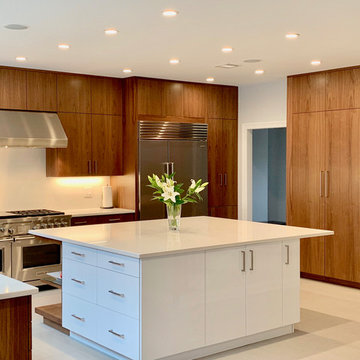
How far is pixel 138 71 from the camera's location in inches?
277

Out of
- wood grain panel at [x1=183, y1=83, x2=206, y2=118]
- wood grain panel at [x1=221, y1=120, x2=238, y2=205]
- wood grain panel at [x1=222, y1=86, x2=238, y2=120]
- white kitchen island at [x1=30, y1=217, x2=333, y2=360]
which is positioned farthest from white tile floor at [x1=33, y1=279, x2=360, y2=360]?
wood grain panel at [x1=222, y1=86, x2=238, y2=120]

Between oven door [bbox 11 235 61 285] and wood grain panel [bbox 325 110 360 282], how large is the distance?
10.7 ft

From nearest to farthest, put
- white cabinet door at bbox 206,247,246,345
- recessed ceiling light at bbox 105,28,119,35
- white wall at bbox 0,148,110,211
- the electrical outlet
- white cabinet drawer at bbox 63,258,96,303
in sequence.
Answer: white cabinet door at bbox 206,247,246,345
white cabinet drawer at bbox 63,258,96,303
recessed ceiling light at bbox 105,28,119,35
white wall at bbox 0,148,110,211
the electrical outlet

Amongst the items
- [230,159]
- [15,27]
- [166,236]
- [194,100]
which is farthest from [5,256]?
[230,159]

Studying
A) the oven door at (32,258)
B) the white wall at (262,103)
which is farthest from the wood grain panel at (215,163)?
the oven door at (32,258)

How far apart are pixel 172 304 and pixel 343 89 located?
383cm

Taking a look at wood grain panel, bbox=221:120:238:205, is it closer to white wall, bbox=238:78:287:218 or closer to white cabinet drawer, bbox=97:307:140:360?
white wall, bbox=238:78:287:218

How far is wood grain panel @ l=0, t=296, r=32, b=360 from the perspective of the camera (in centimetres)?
291

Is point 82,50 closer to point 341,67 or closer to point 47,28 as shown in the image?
point 47,28

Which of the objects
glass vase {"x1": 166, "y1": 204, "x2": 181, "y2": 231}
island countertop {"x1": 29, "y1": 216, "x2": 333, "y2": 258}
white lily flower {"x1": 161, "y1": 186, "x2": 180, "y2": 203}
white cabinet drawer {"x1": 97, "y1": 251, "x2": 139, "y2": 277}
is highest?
white lily flower {"x1": 161, "y1": 186, "x2": 180, "y2": 203}

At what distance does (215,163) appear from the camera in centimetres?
835

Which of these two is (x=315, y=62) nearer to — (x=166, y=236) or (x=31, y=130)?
(x=166, y=236)

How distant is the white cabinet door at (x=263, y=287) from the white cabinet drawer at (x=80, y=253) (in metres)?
1.22

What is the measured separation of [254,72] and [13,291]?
16.5 feet
